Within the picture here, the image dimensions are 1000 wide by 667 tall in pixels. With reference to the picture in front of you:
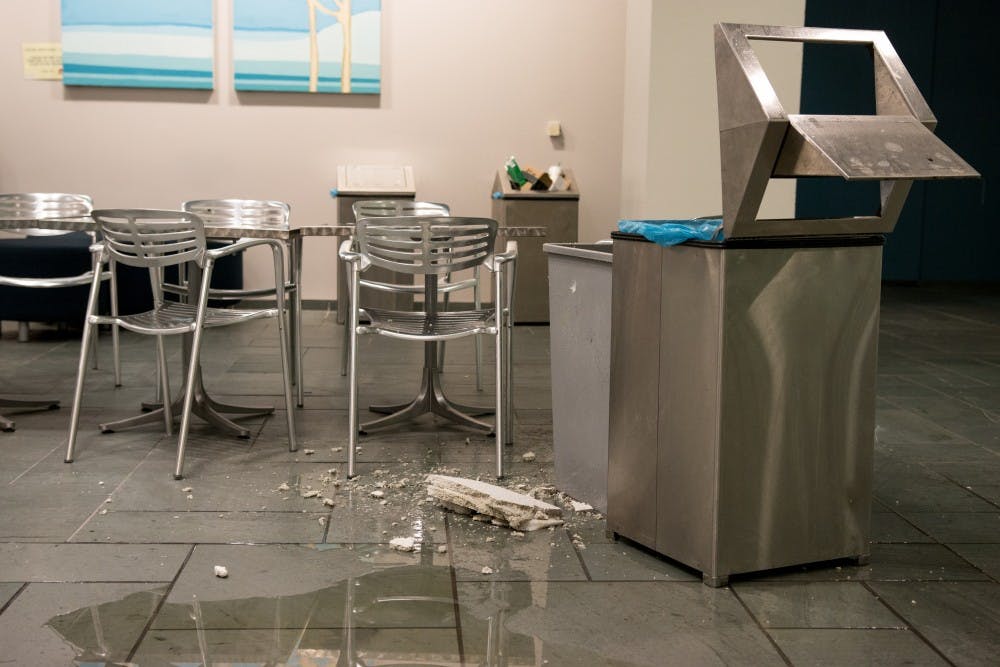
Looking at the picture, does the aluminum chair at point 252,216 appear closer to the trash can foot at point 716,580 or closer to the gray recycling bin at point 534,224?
the gray recycling bin at point 534,224

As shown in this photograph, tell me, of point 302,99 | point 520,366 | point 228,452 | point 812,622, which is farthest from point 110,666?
point 302,99

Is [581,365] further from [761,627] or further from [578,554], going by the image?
[761,627]

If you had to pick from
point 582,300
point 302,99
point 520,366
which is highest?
point 302,99

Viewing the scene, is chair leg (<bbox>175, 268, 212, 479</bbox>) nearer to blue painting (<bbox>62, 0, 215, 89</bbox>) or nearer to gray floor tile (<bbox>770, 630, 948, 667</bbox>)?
gray floor tile (<bbox>770, 630, 948, 667</bbox>)

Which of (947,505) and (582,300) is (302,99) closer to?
(582,300)

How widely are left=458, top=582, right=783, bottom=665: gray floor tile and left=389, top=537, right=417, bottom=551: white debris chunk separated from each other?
0.29 meters

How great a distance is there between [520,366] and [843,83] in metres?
5.42

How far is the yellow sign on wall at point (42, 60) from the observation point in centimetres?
798

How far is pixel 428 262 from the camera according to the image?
3.95m

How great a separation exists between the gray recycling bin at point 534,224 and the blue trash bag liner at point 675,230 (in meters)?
4.60

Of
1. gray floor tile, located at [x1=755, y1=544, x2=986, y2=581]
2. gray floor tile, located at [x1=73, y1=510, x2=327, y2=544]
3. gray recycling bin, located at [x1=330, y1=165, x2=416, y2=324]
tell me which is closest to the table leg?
gray floor tile, located at [x1=73, y1=510, x2=327, y2=544]

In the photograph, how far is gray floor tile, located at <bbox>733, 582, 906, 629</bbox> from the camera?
2590mm

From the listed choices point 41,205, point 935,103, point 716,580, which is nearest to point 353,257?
point 716,580

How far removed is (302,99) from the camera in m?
8.14
